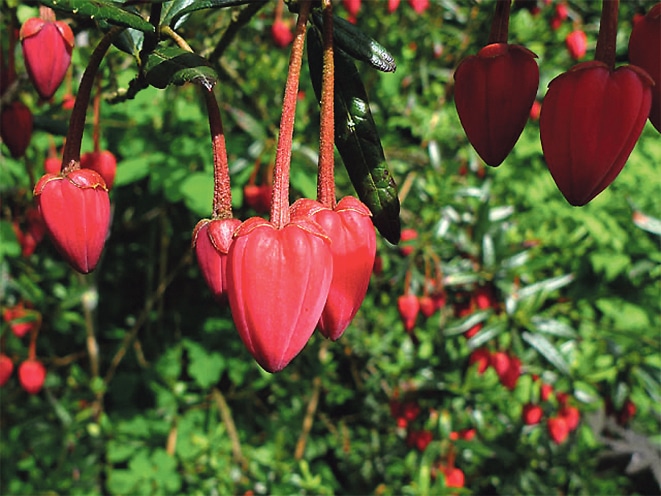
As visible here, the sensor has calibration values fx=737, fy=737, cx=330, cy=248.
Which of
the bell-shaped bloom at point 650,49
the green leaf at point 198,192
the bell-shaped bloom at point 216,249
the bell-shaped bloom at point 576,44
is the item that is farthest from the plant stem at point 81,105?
the bell-shaped bloom at point 576,44

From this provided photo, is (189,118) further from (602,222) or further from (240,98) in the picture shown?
(602,222)

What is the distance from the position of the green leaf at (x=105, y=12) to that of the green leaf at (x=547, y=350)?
4.19 feet

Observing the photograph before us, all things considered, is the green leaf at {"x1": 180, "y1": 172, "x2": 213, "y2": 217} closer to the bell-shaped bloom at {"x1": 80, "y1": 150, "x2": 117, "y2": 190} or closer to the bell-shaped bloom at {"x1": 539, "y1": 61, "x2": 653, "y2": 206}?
the bell-shaped bloom at {"x1": 80, "y1": 150, "x2": 117, "y2": 190}

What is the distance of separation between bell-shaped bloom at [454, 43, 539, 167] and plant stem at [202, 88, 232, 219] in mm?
179

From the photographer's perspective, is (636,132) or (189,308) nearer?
(636,132)

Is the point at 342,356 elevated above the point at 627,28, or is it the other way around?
the point at 627,28

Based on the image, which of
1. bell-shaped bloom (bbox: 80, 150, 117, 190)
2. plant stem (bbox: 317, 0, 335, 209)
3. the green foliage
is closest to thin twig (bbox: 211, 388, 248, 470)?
the green foliage

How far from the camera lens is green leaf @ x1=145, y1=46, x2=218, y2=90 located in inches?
20.5

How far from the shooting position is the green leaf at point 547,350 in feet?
5.23

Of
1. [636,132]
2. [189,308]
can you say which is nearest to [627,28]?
[189,308]

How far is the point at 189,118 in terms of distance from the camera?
198 centimetres

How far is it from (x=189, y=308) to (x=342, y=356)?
60 centimetres

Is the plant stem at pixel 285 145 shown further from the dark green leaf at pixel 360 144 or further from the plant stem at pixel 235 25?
the plant stem at pixel 235 25

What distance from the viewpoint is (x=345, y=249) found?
491 millimetres
